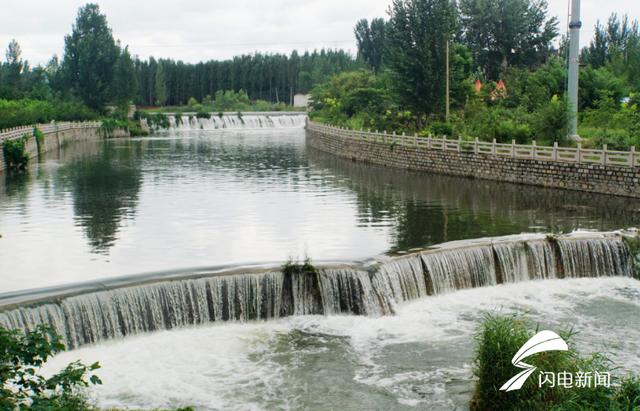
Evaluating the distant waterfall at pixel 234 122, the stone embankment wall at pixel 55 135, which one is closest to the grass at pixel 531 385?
the stone embankment wall at pixel 55 135

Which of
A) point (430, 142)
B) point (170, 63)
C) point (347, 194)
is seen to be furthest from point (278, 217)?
point (170, 63)

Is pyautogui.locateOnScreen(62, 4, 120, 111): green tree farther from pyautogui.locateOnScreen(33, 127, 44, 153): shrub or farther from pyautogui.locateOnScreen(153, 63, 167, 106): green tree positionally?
pyautogui.locateOnScreen(153, 63, 167, 106): green tree

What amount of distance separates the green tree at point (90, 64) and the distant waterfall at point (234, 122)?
1062 cm

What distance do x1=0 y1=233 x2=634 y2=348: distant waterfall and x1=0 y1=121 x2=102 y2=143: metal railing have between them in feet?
101

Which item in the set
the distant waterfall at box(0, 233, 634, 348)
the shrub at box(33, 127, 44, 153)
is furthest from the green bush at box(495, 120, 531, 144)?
the shrub at box(33, 127, 44, 153)

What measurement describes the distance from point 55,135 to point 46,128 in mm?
2372

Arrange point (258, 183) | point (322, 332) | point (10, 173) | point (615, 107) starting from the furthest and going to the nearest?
1. point (615, 107)
2. point (10, 173)
3. point (258, 183)
4. point (322, 332)

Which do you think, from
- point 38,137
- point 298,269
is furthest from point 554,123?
point 38,137

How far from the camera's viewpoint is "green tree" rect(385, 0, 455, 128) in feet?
166

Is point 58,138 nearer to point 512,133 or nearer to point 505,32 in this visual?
point 512,133

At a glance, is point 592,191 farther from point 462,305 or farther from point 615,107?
point 615,107

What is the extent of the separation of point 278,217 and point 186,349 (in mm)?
11711

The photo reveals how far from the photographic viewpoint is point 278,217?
87.0 feet

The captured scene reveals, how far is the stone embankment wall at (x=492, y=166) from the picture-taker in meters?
30.3
